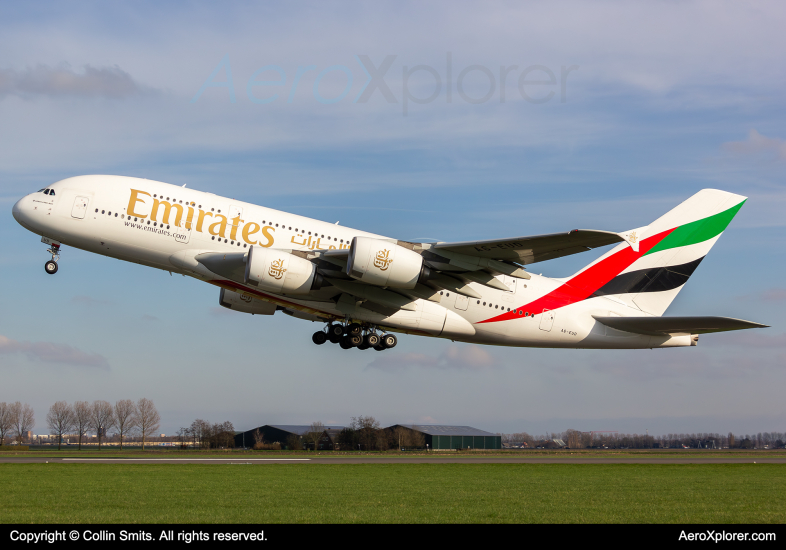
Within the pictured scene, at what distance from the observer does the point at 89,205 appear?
97.4ft

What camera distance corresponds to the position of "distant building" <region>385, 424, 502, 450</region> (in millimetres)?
97188

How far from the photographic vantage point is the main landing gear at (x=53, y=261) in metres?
31.5

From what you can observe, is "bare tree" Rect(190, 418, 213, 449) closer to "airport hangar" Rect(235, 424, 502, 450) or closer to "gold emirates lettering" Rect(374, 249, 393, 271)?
"airport hangar" Rect(235, 424, 502, 450)

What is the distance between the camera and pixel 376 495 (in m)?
26.0

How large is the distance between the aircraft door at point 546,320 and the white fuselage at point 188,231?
309 cm

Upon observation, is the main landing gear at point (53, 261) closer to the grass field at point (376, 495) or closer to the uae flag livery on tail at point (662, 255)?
the grass field at point (376, 495)

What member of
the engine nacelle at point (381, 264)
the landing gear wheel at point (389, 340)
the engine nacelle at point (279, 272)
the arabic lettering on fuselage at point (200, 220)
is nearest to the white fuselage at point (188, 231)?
the arabic lettering on fuselage at point (200, 220)

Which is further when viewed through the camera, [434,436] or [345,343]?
[434,436]

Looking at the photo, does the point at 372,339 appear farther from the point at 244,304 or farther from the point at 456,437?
the point at 456,437

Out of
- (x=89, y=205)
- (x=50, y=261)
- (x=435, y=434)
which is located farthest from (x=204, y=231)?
(x=435, y=434)

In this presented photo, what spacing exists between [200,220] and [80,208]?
4.85m

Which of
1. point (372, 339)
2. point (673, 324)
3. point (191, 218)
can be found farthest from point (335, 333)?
point (673, 324)

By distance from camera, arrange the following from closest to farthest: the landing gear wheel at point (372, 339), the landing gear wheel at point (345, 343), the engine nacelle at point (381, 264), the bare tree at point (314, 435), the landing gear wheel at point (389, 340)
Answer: the engine nacelle at point (381, 264)
the landing gear wheel at point (372, 339)
the landing gear wheel at point (389, 340)
the landing gear wheel at point (345, 343)
the bare tree at point (314, 435)
